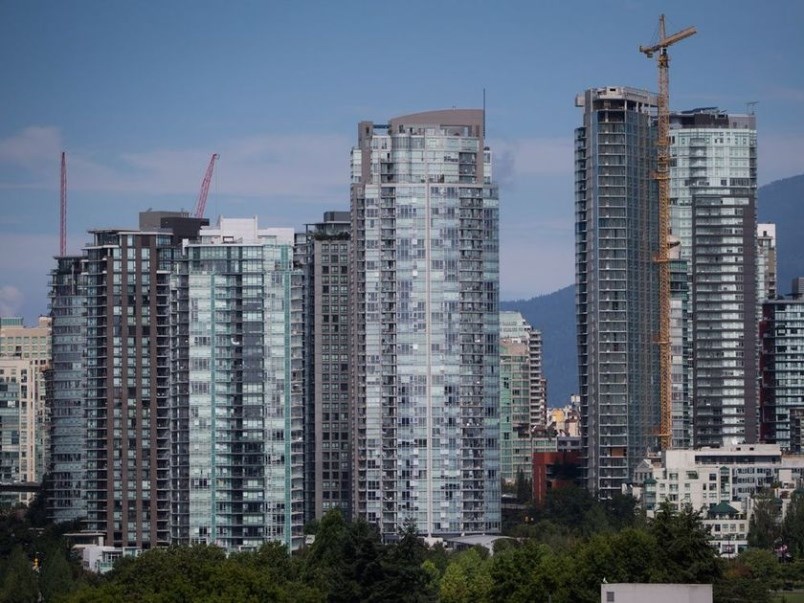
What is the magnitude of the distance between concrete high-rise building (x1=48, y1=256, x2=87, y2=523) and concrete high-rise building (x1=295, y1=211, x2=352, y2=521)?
52.5 feet

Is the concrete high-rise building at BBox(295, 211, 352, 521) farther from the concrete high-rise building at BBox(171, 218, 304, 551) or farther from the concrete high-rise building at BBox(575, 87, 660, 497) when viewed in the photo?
the concrete high-rise building at BBox(575, 87, 660, 497)

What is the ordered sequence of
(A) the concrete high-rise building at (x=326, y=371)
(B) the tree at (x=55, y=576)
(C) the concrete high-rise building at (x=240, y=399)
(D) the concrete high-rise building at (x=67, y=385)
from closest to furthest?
1. (B) the tree at (x=55, y=576)
2. (C) the concrete high-rise building at (x=240, y=399)
3. (A) the concrete high-rise building at (x=326, y=371)
4. (D) the concrete high-rise building at (x=67, y=385)

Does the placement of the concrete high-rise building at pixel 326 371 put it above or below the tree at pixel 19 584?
above

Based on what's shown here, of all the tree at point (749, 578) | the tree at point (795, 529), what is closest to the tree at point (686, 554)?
the tree at point (749, 578)

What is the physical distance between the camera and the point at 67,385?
7264 inches

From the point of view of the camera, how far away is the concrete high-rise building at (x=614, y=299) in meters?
196

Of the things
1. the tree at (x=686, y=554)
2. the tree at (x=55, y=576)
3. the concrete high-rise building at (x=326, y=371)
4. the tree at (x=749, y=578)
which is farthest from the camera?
the concrete high-rise building at (x=326, y=371)

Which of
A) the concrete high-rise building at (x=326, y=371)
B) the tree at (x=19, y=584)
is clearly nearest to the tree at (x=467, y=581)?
the tree at (x=19, y=584)

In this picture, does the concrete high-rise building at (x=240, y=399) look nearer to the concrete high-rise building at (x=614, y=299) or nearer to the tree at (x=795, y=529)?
the tree at (x=795, y=529)

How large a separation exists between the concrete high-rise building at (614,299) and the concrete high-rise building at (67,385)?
130 feet

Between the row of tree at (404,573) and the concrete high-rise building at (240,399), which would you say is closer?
the row of tree at (404,573)

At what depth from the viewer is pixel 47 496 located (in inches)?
7407

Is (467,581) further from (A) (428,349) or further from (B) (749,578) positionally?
(A) (428,349)

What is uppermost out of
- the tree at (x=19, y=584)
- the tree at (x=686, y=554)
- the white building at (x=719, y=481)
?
the white building at (x=719, y=481)
